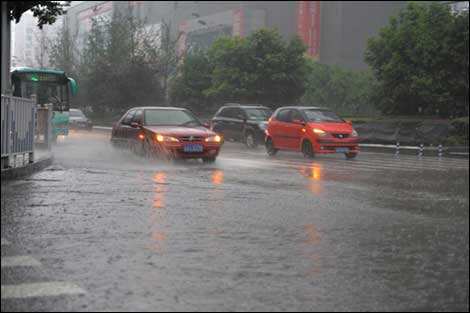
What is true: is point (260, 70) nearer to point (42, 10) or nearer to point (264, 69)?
point (264, 69)

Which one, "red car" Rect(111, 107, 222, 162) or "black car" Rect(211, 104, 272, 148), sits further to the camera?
"black car" Rect(211, 104, 272, 148)

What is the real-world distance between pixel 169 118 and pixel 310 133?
469 centimetres

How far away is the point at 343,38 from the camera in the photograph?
284ft

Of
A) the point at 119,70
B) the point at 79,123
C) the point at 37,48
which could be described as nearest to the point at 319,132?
the point at 79,123

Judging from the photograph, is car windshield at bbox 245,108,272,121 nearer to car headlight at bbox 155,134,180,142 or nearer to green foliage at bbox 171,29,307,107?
car headlight at bbox 155,134,180,142

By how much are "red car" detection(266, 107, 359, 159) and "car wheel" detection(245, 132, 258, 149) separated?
413cm

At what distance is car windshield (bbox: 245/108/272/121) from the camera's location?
90.7ft

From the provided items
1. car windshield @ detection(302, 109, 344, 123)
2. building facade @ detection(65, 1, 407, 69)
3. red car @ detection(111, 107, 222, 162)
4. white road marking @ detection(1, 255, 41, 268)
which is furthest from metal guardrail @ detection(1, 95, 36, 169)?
building facade @ detection(65, 1, 407, 69)

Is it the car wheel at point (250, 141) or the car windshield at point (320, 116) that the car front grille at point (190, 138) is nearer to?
the car windshield at point (320, 116)

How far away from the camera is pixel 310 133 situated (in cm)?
2086

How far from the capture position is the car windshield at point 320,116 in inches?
850

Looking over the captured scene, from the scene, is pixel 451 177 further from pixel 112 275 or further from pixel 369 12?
pixel 369 12

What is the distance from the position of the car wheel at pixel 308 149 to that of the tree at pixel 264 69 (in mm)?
18343

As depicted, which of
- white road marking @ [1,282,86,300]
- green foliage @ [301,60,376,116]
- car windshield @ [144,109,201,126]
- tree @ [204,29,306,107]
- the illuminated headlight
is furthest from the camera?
green foliage @ [301,60,376,116]
